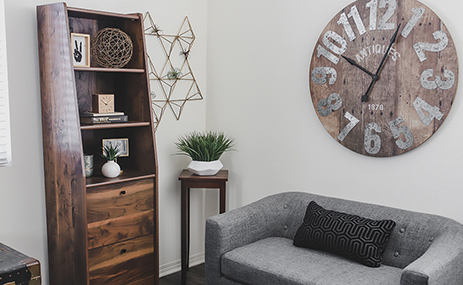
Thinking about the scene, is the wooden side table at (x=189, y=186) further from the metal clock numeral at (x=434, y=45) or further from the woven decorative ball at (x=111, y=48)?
the metal clock numeral at (x=434, y=45)

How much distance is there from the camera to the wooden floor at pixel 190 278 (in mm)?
3142

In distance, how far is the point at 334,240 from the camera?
7.72 feet

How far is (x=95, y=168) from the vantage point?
9.09 feet

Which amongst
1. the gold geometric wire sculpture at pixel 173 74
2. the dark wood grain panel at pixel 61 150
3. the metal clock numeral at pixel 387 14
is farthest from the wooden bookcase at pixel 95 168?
the metal clock numeral at pixel 387 14

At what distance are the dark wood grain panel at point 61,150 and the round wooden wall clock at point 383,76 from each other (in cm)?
148

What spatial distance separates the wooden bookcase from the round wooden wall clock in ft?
3.72

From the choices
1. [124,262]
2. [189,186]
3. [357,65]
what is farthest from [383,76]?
[124,262]

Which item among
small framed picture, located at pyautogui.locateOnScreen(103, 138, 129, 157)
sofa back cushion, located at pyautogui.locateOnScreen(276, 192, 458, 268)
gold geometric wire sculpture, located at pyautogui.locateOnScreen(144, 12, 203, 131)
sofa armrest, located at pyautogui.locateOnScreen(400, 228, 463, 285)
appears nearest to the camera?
sofa armrest, located at pyautogui.locateOnScreen(400, 228, 463, 285)

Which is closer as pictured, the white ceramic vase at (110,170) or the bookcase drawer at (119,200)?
the bookcase drawer at (119,200)

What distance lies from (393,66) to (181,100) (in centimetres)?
Answer: 152

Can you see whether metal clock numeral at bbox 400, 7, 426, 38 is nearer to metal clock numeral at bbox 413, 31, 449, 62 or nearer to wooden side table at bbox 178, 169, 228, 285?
metal clock numeral at bbox 413, 31, 449, 62

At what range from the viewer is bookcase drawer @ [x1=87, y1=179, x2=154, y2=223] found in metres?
2.39

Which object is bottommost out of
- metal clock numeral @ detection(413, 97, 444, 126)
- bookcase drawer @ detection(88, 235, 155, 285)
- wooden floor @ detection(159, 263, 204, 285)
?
wooden floor @ detection(159, 263, 204, 285)

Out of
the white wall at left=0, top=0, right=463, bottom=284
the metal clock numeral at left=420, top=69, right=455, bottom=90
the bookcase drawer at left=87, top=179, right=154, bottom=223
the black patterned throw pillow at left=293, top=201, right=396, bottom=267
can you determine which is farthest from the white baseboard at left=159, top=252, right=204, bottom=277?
the metal clock numeral at left=420, top=69, right=455, bottom=90
